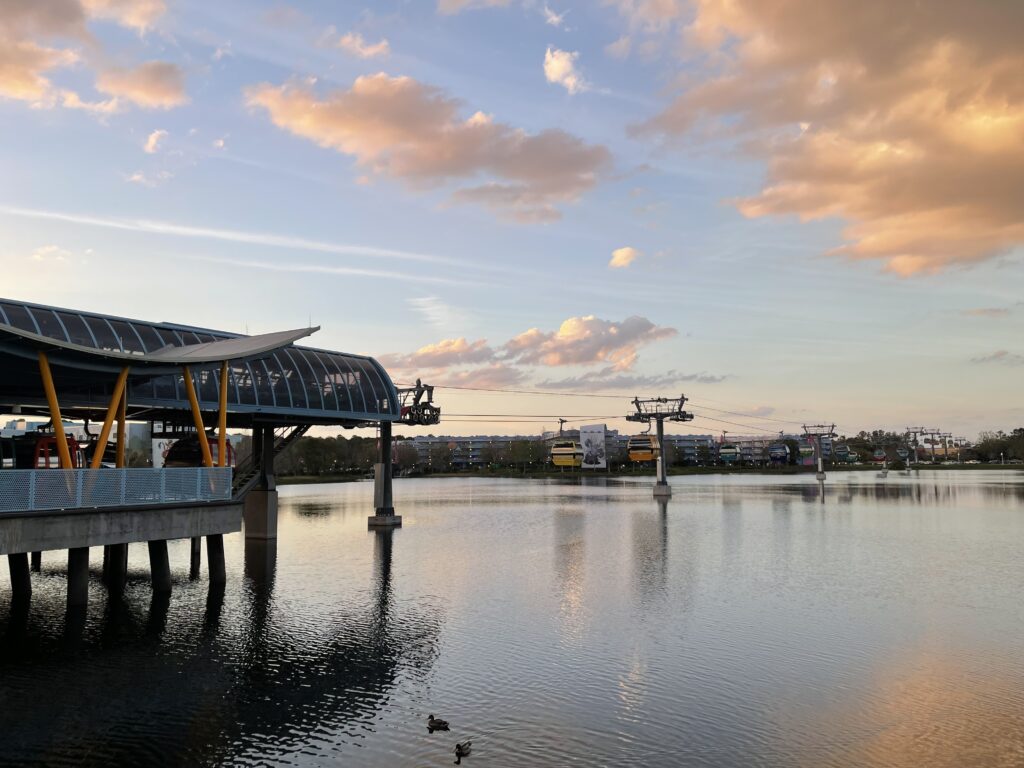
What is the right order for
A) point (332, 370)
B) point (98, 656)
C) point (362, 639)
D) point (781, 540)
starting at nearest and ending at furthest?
point (98, 656), point (362, 639), point (332, 370), point (781, 540)

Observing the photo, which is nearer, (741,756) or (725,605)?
(741,756)

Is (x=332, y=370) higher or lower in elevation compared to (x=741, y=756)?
higher

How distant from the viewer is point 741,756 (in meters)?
18.2

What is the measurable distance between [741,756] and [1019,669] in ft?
→ 42.7

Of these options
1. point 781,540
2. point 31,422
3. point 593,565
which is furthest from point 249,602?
point 31,422

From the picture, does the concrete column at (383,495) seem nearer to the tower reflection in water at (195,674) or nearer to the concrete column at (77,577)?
the tower reflection in water at (195,674)

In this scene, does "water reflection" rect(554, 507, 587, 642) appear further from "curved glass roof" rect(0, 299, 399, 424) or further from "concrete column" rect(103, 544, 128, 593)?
"concrete column" rect(103, 544, 128, 593)

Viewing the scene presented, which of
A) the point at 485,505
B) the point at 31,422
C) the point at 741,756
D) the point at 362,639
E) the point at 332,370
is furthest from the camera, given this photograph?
the point at 485,505

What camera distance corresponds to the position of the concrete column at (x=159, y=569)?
36.6m

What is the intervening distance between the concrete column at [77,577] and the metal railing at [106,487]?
10.2 feet

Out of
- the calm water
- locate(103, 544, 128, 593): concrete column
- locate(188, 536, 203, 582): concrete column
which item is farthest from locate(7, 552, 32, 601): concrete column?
locate(188, 536, 203, 582): concrete column

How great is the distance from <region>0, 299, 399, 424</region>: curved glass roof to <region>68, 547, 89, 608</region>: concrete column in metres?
7.35

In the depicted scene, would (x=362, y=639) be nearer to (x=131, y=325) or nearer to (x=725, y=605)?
(x=725, y=605)

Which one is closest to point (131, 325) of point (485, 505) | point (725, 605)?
point (725, 605)
